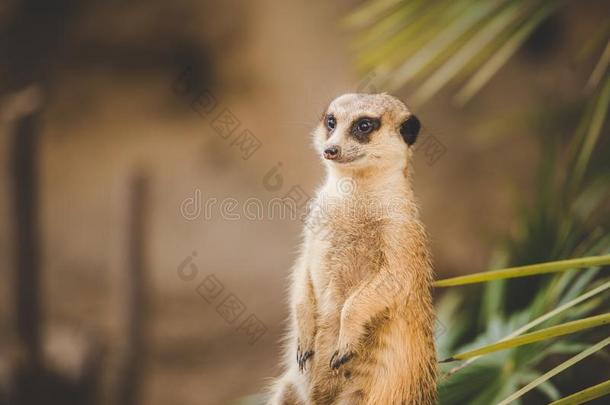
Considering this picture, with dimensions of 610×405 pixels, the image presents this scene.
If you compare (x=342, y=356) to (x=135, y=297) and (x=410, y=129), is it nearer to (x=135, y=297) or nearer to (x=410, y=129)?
(x=410, y=129)

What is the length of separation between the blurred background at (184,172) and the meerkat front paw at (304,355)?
207 cm

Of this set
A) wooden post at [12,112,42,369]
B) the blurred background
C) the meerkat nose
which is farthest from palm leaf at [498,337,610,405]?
wooden post at [12,112,42,369]

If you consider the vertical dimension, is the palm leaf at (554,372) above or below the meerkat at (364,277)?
below

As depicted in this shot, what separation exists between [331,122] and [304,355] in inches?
16.0

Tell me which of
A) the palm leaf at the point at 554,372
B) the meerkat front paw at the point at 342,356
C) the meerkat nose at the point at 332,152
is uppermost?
the meerkat nose at the point at 332,152

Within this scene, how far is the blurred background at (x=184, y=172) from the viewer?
3186mm

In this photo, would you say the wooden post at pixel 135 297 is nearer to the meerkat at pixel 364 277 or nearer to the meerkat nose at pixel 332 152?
the meerkat at pixel 364 277

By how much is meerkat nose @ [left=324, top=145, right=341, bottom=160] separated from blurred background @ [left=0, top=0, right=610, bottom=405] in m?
2.08

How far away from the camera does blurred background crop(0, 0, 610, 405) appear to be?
3.19 m

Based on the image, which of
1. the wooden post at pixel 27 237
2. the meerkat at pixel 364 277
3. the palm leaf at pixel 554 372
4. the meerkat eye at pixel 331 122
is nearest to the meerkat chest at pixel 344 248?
the meerkat at pixel 364 277

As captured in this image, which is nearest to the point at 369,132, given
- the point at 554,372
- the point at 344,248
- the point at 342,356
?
the point at 344,248

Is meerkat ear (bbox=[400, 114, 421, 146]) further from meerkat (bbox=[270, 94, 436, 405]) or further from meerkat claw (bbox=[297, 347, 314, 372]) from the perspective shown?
meerkat claw (bbox=[297, 347, 314, 372])

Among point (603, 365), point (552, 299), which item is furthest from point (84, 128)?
point (552, 299)

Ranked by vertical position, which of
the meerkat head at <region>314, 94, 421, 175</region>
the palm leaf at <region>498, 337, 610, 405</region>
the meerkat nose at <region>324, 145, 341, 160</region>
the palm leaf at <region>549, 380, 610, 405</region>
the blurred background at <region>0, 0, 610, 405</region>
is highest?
the meerkat nose at <region>324, 145, 341, 160</region>
